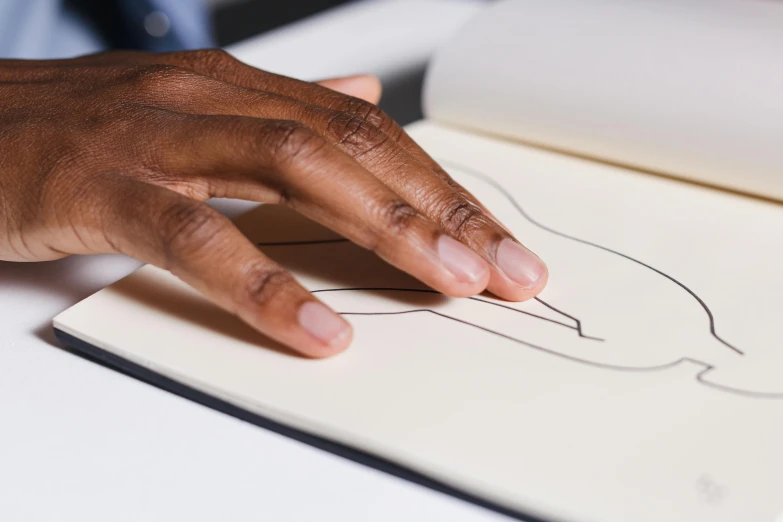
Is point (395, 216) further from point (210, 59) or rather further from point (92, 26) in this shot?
point (92, 26)

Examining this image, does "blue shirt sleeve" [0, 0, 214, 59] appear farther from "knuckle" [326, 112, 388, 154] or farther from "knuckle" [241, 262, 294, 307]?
"knuckle" [241, 262, 294, 307]

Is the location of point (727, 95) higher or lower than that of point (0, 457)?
higher

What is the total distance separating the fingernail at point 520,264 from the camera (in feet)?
1.80

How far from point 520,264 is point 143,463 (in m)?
0.28

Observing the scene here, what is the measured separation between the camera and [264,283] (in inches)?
19.7

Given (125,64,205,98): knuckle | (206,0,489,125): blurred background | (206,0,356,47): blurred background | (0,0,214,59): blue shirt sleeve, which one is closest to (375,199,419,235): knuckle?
(125,64,205,98): knuckle

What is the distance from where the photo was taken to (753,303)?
55 cm

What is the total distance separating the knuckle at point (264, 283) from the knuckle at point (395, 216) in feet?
0.26

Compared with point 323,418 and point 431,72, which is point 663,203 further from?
point 323,418

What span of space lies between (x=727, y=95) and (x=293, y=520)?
1.76 ft

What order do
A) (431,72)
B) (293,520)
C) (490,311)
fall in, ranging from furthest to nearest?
(431,72), (490,311), (293,520)

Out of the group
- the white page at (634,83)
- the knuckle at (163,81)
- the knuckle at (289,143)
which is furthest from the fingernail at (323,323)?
the white page at (634,83)

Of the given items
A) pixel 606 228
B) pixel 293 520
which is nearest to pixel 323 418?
pixel 293 520

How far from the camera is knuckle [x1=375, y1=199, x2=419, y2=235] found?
54 cm
